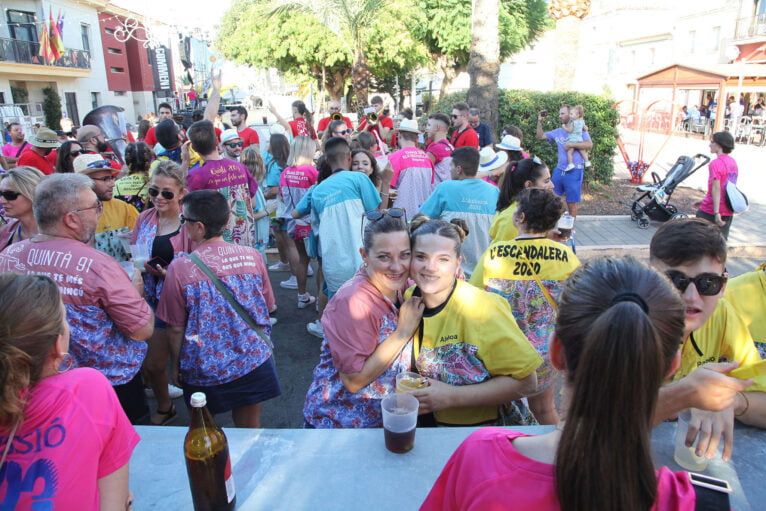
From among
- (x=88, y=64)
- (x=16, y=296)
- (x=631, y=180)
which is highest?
(x=88, y=64)

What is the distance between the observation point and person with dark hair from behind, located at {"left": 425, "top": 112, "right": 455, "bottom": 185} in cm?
697

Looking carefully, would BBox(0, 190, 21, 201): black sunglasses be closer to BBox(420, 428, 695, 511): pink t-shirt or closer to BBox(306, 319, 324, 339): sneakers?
BBox(306, 319, 324, 339): sneakers

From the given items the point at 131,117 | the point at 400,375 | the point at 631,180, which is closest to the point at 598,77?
the point at 631,180

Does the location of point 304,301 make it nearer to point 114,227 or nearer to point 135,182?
point 135,182

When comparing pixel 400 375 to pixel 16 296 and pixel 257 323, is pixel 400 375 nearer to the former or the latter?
pixel 257 323

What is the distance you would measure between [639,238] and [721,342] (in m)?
7.26

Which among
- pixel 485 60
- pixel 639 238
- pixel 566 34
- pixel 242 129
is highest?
pixel 566 34

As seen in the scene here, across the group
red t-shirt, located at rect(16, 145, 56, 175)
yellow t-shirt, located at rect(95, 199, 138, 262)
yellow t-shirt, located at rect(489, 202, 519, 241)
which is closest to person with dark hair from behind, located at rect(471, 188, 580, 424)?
yellow t-shirt, located at rect(489, 202, 519, 241)

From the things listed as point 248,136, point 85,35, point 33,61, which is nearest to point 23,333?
point 248,136

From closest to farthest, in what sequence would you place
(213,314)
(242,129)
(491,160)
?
(213,314), (491,160), (242,129)

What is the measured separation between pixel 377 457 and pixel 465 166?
11.2 feet

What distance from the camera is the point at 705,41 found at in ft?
125

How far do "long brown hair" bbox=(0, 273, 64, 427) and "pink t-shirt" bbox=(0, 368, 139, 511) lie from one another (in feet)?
0.18

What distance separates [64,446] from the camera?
51.7 inches
